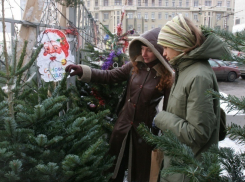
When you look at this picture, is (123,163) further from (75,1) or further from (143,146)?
(75,1)

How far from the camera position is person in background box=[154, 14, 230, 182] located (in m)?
1.49

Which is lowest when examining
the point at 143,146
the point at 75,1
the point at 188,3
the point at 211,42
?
the point at 143,146

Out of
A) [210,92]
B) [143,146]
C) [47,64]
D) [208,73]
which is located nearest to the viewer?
[210,92]

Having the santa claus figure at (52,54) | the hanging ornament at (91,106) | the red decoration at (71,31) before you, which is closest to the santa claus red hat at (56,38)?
the santa claus figure at (52,54)

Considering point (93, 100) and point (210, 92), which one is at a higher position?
point (210, 92)

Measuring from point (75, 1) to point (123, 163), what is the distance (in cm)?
181

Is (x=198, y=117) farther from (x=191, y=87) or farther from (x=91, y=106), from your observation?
(x=91, y=106)

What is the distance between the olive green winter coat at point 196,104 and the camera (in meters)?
1.49

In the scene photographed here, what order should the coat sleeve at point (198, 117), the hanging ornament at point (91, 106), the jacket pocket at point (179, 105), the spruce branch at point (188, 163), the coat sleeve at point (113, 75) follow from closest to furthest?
the spruce branch at point (188, 163)
the coat sleeve at point (198, 117)
the jacket pocket at point (179, 105)
the coat sleeve at point (113, 75)
the hanging ornament at point (91, 106)

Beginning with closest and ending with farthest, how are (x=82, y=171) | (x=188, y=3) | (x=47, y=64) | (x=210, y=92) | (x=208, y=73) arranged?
(x=210, y=92), (x=82, y=171), (x=208, y=73), (x=47, y=64), (x=188, y=3)

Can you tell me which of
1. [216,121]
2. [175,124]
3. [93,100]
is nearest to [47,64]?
[93,100]

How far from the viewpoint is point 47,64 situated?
2297 millimetres

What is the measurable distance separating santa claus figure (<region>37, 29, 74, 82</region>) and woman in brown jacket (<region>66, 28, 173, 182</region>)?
0.37 feet

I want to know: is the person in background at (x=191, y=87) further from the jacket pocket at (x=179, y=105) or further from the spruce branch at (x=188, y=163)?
the spruce branch at (x=188, y=163)
